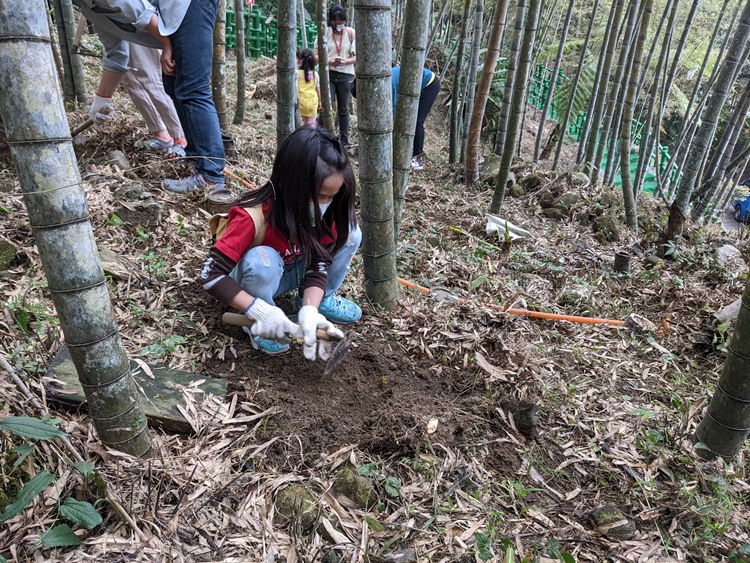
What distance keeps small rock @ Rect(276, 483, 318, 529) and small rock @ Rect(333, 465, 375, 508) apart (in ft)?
0.34

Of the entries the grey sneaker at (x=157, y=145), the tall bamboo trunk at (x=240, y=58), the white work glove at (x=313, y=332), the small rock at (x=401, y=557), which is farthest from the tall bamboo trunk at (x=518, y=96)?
the small rock at (x=401, y=557)

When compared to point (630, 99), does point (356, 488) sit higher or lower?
lower

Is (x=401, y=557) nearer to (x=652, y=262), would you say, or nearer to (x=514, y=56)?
(x=652, y=262)

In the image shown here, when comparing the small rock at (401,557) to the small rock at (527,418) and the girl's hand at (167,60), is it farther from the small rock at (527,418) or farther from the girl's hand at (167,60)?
the girl's hand at (167,60)

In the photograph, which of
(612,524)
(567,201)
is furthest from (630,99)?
(612,524)

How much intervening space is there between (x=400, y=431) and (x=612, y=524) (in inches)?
30.4

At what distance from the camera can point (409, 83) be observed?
2.53 meters

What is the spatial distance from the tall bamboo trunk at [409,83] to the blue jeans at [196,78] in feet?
3.77

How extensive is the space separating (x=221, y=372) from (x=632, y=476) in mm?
1688

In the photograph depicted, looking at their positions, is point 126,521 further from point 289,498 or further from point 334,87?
point 334,87

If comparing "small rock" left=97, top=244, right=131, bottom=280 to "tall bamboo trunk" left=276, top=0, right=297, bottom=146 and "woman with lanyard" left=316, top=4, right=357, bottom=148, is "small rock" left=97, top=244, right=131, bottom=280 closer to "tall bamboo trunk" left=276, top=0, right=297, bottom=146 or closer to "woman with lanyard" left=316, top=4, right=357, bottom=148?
"tall bamboo trunk" left=276, top=0, right=297, bottom=146

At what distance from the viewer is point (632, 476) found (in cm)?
201

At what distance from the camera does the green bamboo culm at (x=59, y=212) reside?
3.40 feet

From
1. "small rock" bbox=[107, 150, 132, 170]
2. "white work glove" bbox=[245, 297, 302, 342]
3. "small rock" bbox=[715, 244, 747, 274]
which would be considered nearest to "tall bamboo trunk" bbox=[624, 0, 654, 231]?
"small rock" bbox=[715, 244, 747, 274]
